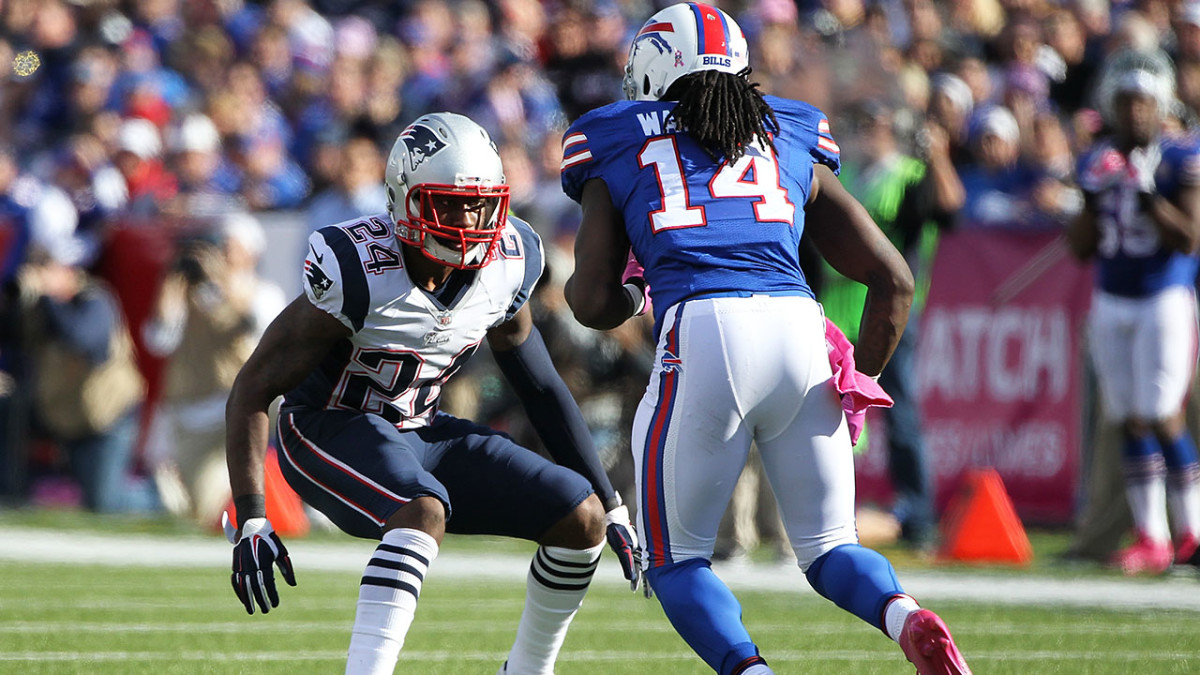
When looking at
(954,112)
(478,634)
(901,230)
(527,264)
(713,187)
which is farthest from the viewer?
(954,112)

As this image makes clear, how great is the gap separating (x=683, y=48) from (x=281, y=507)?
565 cm

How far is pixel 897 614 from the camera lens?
3.50 meters

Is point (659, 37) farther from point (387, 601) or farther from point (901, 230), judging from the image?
point (901, 230)

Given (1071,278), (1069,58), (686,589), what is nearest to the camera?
(686,589)

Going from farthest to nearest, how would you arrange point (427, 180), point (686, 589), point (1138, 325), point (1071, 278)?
point (1071, 278)
point (1138, 325)
point (427, 180)
point (686, 589)

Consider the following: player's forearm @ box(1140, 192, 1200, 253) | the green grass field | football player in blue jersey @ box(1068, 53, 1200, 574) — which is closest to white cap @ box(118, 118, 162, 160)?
the green grass field

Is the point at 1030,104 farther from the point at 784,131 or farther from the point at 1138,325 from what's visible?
the point at 784,131

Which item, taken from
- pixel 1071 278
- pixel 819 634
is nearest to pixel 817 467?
pixel 819 634

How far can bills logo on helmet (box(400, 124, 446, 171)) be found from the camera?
4133 mm

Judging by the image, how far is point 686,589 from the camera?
146 inches

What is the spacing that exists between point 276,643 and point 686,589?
220 cm

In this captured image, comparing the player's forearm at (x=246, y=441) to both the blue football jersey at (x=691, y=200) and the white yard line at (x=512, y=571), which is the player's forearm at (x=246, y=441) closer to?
the blue football jersey at (x=691, y=200)

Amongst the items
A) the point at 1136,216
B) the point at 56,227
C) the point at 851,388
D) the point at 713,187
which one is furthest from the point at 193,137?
the point at 851,388

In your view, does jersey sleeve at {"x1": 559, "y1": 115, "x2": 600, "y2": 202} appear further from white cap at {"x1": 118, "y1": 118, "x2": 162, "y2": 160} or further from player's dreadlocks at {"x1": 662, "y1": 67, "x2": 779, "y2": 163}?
white cap at {"x1": 118, "y1": 118, "x2": 162, "y2": 160}
